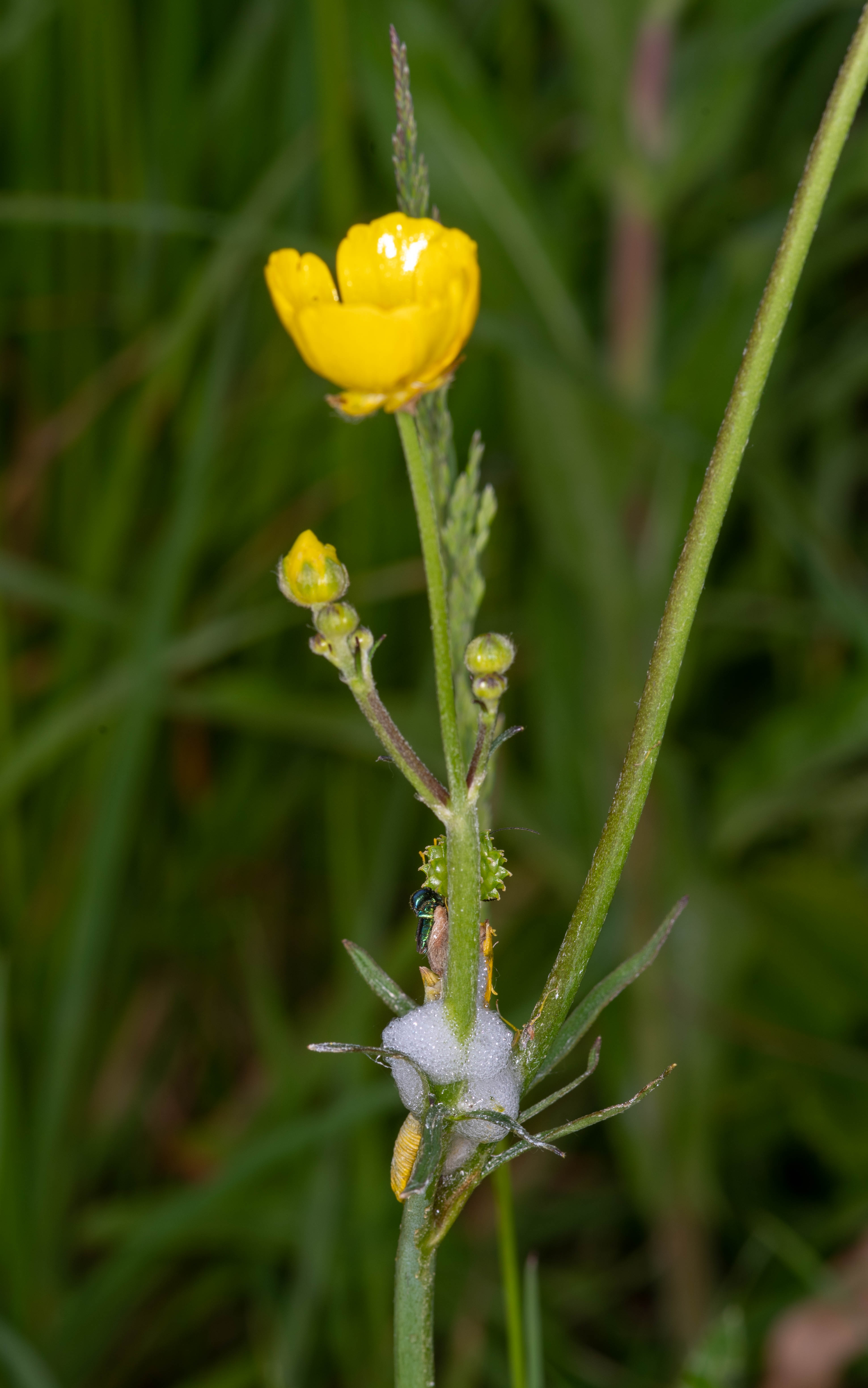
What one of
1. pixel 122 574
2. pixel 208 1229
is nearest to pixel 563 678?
pixel 122 574

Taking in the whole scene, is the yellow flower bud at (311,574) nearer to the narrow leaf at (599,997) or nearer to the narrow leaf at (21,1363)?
the narrow leaf at (599,997)

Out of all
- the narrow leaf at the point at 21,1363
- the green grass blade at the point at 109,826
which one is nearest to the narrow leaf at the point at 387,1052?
the narrow leaf at the point at 21,1363

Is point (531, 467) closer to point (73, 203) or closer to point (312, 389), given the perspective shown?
point (312, 389)

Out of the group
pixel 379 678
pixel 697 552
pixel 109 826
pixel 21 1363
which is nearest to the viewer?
pixel 697 552

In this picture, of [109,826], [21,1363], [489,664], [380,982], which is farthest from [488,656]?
[109,826]

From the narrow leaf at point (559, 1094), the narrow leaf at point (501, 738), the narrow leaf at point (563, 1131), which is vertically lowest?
the narrow leaf at point (563, 1131)

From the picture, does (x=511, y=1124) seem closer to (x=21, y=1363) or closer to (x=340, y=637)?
(x=340, y=637)

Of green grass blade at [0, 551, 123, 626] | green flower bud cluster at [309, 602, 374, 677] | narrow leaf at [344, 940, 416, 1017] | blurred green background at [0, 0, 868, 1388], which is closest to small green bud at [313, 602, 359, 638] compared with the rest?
green flower bud cluster at [309, 602, 374, 677]
